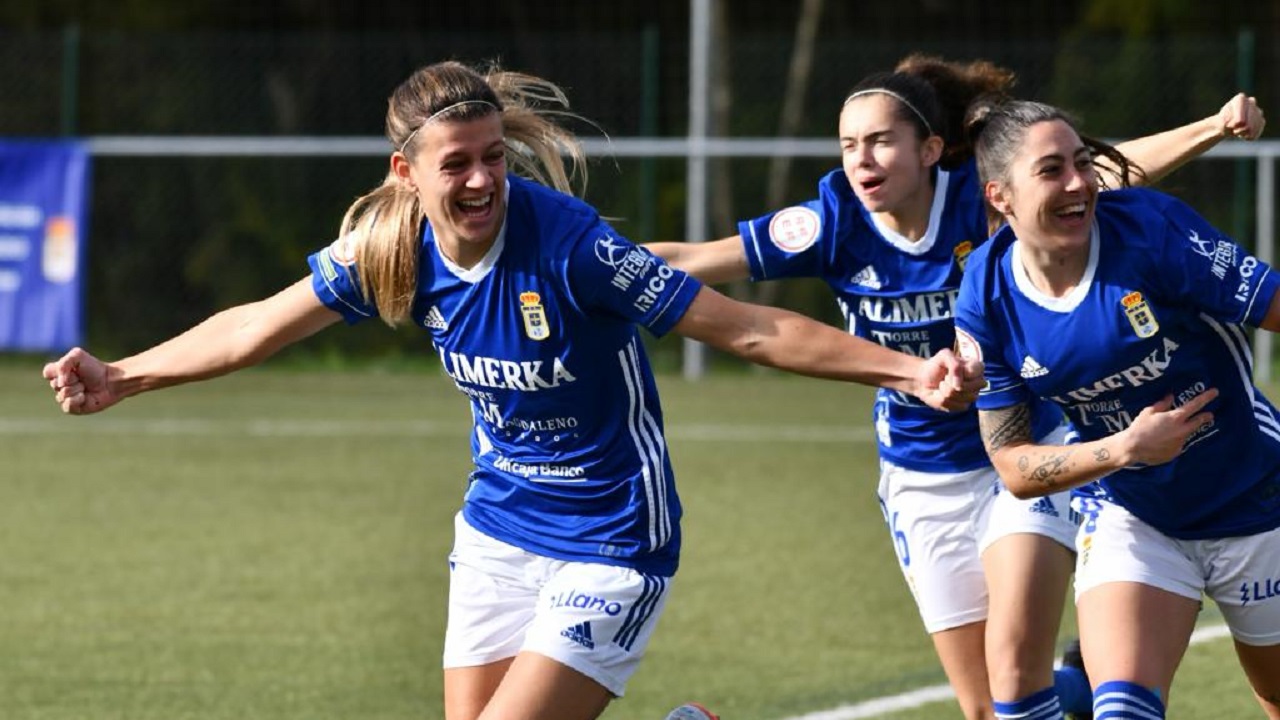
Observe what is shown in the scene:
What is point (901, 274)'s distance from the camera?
545cm

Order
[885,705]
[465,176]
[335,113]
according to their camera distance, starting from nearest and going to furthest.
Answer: [465,176], [885,705], [335,113]

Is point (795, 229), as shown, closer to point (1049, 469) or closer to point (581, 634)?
point (1049, 469)

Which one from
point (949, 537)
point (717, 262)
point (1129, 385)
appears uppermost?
point (717, 262)

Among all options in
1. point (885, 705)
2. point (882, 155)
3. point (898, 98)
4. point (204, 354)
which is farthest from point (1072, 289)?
point (885, 705)

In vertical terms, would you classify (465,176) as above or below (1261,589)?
above

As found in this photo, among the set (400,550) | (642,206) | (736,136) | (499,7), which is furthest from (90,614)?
(499,7)

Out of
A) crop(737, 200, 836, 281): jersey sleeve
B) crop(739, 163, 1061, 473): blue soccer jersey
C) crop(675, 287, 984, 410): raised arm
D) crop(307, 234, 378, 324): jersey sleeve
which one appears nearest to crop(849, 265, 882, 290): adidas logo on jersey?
crop(739, 163, 1061, 473): blue soccer jersey

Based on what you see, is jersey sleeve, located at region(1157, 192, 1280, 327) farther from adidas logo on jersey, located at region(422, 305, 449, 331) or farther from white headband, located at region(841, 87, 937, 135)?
adidas logo on jersey, located at region(422, 305, 449, 331)

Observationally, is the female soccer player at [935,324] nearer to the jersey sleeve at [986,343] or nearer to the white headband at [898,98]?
the white headband at [898,98]

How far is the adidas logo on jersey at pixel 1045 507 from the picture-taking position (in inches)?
210

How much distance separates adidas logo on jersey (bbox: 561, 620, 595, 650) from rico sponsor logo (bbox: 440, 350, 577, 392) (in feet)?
1.65

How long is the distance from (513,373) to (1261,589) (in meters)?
1.69

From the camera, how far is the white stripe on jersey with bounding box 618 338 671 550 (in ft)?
15.4

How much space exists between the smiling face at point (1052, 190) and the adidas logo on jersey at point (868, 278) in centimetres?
80
